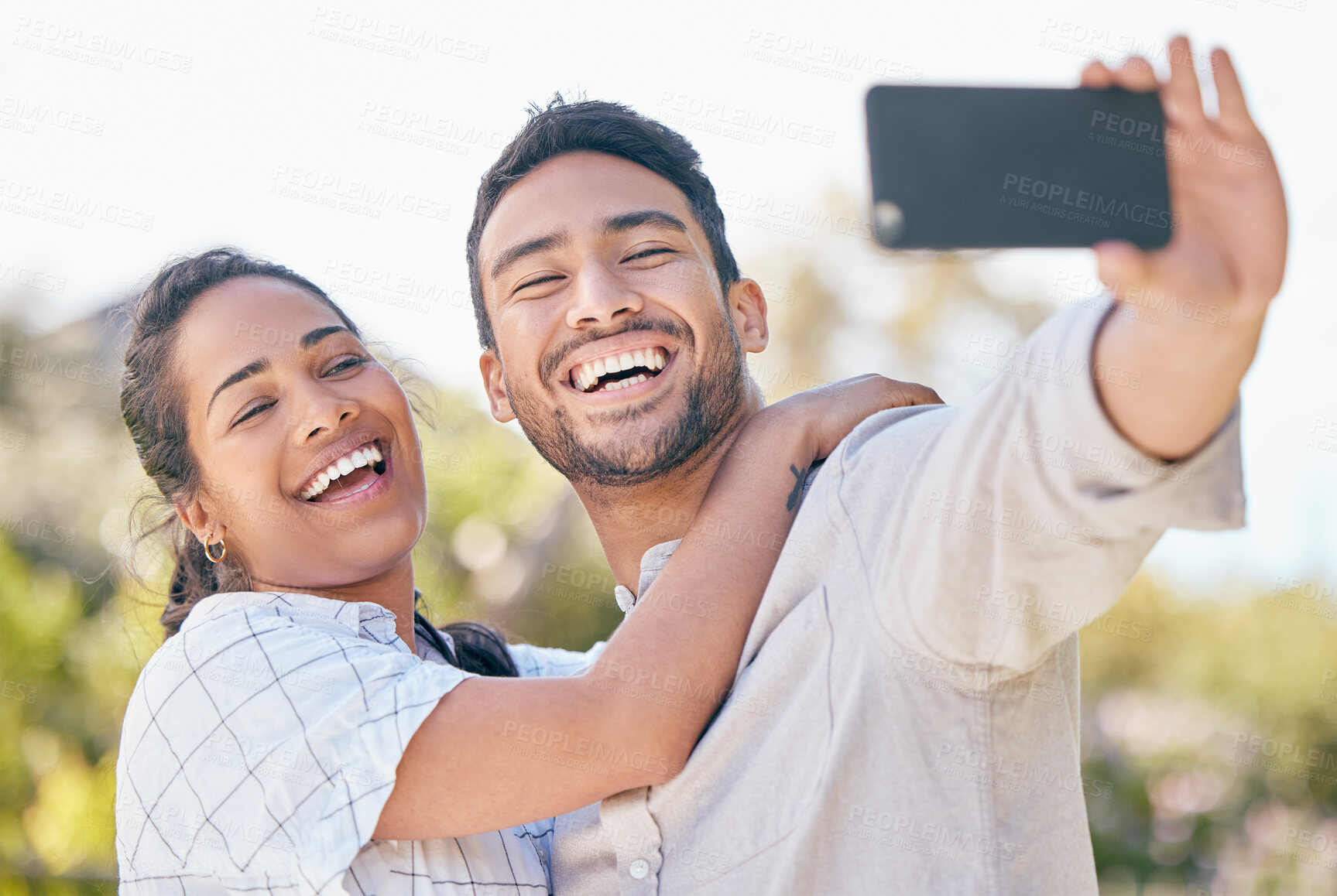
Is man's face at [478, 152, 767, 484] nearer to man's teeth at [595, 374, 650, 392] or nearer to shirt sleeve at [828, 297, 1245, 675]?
man's teeth at [595, 374, 650, 392]

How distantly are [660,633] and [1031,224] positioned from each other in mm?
1038

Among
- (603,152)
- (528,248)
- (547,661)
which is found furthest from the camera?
(547,661)

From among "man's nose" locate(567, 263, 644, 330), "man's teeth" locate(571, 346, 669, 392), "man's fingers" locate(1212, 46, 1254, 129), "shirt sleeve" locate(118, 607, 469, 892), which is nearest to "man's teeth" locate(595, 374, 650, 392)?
"man's teeth" locate(571, 346, 669, 392)

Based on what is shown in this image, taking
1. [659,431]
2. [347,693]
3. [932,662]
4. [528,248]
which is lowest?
[347,693]

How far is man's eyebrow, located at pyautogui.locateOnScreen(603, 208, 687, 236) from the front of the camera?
7.77 feet

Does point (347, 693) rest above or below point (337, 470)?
below

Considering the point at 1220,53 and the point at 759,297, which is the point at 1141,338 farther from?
the point at 759,297

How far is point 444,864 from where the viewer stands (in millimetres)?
1892

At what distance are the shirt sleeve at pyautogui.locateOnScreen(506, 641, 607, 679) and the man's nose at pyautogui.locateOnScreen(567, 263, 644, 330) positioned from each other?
1155 mm

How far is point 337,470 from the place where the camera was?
8.01ft

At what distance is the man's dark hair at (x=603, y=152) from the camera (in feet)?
8.51

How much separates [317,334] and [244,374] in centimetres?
21

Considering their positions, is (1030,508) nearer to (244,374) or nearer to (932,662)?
(932,662)

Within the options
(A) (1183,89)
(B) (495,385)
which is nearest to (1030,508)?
(A) (1183,89)
